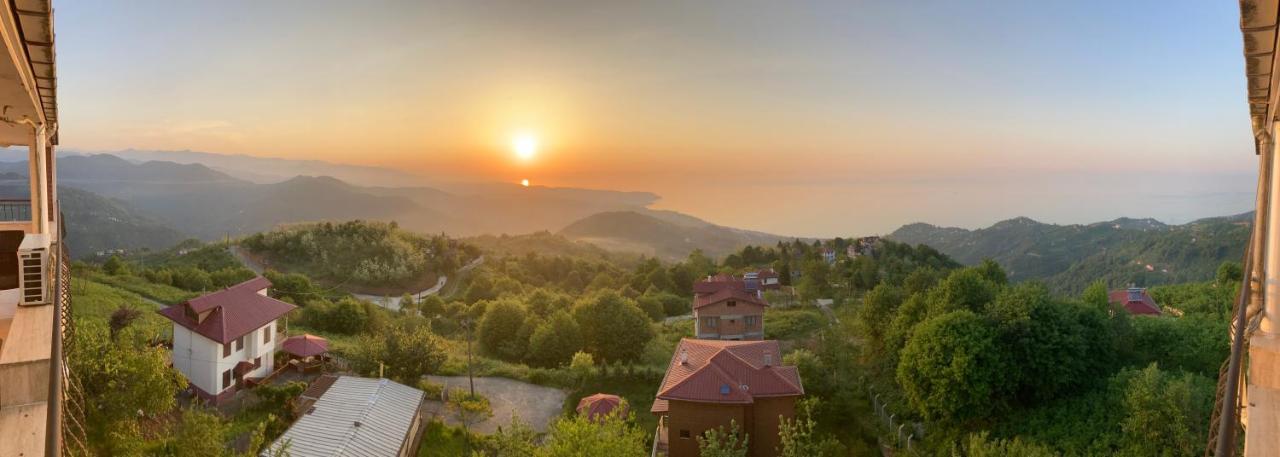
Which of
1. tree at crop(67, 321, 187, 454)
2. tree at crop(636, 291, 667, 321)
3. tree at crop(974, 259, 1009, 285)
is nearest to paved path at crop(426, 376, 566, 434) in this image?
tree at crop(67, 321, 187, 454)

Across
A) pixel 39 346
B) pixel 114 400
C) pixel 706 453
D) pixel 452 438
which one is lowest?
pixel 452 438

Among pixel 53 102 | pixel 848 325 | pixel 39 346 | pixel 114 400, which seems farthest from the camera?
pixel 848 325

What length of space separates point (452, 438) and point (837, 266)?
40.4m

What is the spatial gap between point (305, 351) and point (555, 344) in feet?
36.5

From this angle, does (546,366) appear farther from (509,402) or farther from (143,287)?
(143,287)

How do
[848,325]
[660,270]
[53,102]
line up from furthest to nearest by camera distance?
[660,270] → [848,325] → [53,102]

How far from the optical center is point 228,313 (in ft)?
71.4

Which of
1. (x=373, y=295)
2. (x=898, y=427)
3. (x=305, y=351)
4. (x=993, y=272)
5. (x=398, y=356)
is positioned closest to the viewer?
(x=898, y=427)

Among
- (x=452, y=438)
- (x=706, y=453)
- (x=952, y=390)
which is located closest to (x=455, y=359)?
(x=452, y=438)

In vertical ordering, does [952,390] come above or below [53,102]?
below

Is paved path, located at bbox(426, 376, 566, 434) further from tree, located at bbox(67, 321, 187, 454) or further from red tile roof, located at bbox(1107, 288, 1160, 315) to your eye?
red tile roof, located at bbox(1107, 288, 1160, 315)

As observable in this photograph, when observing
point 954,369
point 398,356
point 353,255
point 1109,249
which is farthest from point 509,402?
point 1109,249

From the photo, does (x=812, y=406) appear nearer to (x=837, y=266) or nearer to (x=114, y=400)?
(x=114, y=400)

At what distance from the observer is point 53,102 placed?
6199 mm
